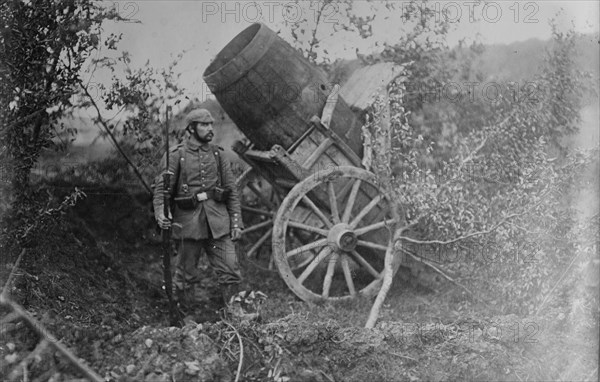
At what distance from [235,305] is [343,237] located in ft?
4.10

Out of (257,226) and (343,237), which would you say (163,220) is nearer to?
(343,237)

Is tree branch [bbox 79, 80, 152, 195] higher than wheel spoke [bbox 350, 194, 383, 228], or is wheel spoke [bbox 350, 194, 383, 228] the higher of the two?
tree branch [bbox 79, 80, 152, 195]

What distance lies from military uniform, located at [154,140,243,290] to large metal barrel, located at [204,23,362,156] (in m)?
0.57

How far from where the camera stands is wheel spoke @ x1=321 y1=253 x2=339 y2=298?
5727mm

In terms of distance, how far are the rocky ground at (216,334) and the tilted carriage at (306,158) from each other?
1.42 feet

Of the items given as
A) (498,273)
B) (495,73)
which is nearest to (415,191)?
(498,273)

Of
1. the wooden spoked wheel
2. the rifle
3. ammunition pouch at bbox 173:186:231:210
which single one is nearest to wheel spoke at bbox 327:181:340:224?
the wooden spoked wheel

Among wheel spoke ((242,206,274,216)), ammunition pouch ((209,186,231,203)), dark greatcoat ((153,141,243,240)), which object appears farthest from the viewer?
wheel spoke ((242,206,274,216))

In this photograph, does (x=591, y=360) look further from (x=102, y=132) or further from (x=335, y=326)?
(x=102, y=132)

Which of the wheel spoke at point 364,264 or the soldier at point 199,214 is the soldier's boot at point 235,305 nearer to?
the soldier at point 199,214

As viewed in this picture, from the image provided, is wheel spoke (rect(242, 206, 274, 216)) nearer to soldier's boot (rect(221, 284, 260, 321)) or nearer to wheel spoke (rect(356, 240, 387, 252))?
wheel spoke (rect(356, 240, 387, 252))

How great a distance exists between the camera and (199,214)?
518 centimetres

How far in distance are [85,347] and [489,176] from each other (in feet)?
14.7

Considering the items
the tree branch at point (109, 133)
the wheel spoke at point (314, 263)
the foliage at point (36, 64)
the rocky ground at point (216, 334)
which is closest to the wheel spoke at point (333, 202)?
the wheel spoke at point (314, 263)
